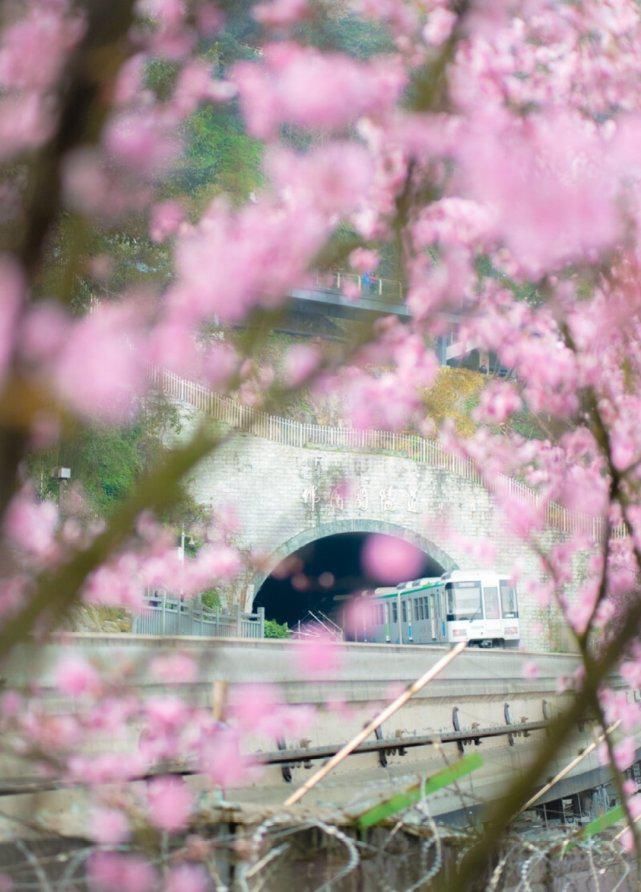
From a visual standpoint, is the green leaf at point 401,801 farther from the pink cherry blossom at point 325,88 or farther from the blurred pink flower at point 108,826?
the pink cherry blossom at point 325,88

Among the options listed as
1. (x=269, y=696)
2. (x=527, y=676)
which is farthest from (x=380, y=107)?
(x=527, y=676)

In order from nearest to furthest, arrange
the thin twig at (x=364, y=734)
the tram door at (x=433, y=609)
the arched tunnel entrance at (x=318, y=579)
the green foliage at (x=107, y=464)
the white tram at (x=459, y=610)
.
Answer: the thin twig at (x=364, y=734) → the green foliage at (x=107, y=464) → the white tram at (x=459, y=610) → the tram door at (x=433, y=609) → the arched tunnel entrance at (x=318, y=579)

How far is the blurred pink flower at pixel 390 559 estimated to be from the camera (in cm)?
3256

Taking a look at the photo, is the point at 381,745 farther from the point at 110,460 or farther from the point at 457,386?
the point at 457,386

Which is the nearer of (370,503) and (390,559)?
(370,503)

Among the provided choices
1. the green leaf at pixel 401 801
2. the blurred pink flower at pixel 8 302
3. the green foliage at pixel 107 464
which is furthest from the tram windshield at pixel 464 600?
the blurred pink flower at pixel 8 302

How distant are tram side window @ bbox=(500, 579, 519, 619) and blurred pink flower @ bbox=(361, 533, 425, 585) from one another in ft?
11.1

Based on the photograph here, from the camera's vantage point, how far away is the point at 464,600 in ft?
90.9

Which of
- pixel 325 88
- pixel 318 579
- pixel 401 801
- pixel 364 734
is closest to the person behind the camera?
pixel 325 88

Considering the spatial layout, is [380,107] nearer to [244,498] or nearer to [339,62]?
[339,62]

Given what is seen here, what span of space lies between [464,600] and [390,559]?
8992 mm

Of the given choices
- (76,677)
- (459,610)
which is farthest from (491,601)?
(76,677)

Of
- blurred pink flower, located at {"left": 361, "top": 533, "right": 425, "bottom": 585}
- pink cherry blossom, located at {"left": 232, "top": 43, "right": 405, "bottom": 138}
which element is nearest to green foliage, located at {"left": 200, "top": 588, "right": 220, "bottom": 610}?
blurred pink flower, located at {"left": 361, "top": 533, "right": 425, "bottom": 585}

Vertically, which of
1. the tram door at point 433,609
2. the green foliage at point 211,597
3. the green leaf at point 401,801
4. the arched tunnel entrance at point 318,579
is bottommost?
the green leaf at point 401,801
